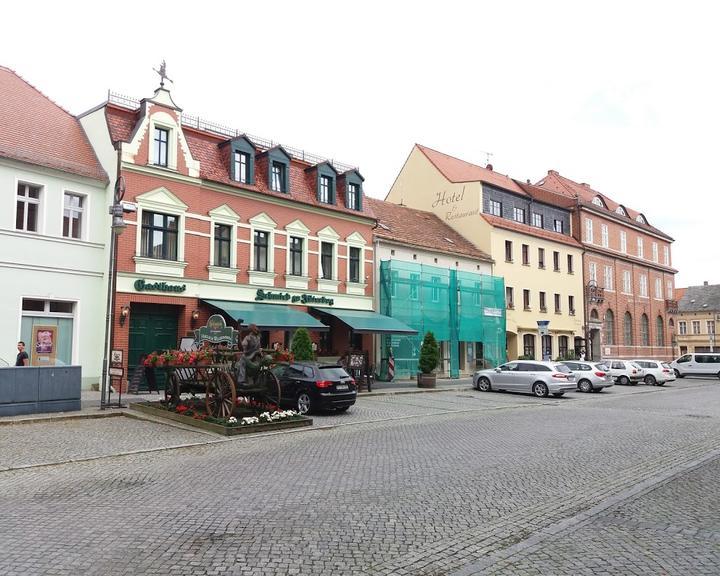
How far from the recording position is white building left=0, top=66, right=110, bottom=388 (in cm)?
1961

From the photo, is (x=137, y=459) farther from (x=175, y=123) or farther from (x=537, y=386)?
(x=537, y=386)

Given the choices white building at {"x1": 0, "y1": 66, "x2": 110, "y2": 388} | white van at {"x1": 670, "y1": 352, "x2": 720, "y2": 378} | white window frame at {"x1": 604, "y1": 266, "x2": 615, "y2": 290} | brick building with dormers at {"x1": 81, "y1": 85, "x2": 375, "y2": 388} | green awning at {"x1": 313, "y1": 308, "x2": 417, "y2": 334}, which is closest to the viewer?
white building at {"x1": 0, "y1": 66, "x2": 110, "y2": 388}

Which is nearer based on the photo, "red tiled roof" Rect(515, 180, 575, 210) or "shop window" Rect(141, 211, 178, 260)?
"shop window" Rect(141, 211, 178, 260)

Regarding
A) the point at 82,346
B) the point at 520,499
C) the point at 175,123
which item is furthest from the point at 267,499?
the point at 175,123

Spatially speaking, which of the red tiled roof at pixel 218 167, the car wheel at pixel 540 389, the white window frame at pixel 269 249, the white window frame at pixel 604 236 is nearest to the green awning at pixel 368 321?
the white window frame at pixel 269 249

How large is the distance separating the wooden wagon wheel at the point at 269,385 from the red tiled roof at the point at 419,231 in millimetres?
17230

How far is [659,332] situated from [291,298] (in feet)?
145

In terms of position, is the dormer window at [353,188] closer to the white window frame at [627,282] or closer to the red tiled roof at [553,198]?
the red tiled roof at [553,198]

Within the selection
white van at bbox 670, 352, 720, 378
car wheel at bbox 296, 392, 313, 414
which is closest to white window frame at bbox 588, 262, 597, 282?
white van at bbox 670, 352, 720, 378

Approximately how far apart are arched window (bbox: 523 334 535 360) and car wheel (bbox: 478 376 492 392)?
45.5ft

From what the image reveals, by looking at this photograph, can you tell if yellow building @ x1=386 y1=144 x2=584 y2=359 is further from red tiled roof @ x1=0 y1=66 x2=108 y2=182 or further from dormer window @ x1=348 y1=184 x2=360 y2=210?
red tiled roof @ x1=0 y1=66 x2=108 y2=182

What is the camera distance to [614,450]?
11.8 m

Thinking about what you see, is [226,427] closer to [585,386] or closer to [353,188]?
[353,188]

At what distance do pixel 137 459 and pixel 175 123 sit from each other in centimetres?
1633
